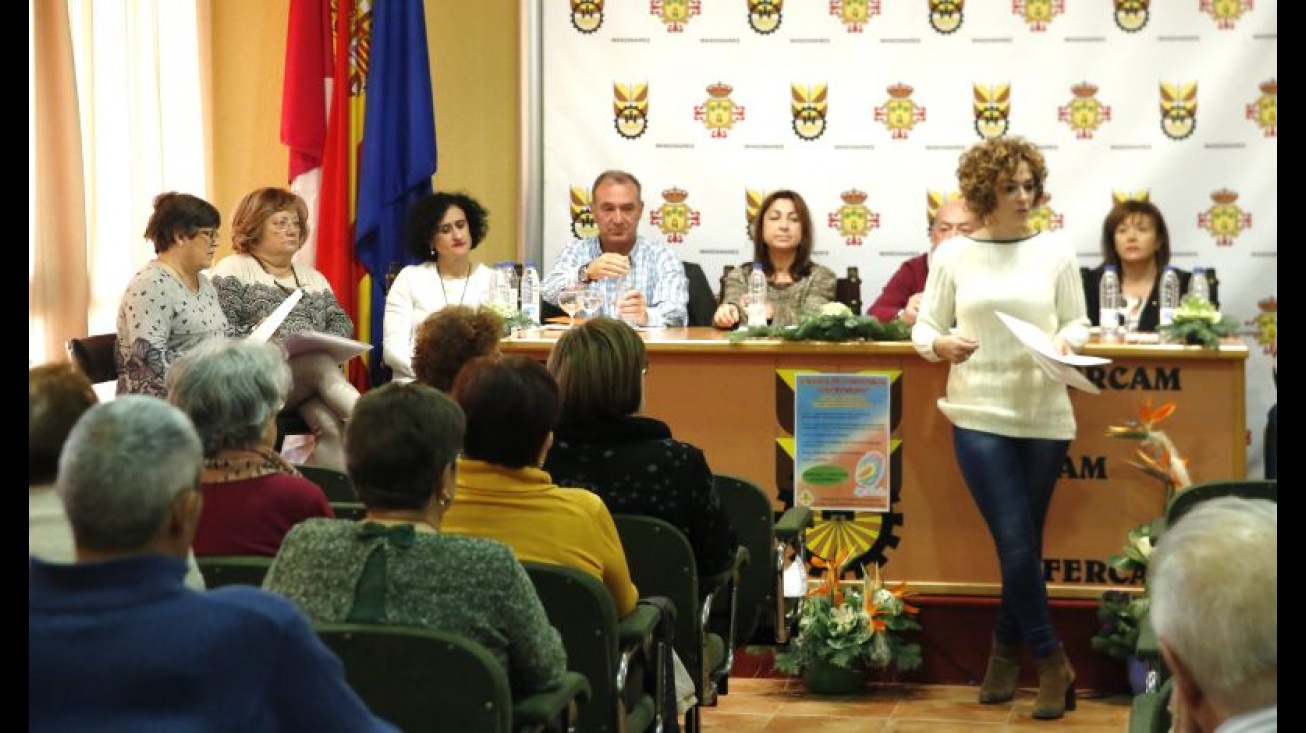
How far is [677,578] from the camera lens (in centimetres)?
402

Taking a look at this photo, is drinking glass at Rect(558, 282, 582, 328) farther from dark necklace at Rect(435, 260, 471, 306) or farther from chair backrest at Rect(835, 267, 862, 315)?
chair backrest at Rect(835, 267, 862, 315)

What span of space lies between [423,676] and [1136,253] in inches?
209

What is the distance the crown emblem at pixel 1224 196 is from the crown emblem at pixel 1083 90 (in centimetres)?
70

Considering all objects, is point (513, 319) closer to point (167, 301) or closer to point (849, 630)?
point (167, 301)

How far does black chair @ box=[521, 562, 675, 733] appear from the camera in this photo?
3.28 metres

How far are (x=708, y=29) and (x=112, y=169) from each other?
2.70 metres

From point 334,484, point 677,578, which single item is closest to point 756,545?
point 677,578

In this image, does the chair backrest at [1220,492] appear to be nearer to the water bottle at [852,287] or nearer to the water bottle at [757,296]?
the water bottle at [757,296]

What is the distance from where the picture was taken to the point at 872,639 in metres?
5.86

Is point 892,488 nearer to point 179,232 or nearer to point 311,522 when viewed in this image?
point 179,232

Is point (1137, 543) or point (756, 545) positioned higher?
point (756, 545)

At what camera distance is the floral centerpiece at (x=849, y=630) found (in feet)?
19.2

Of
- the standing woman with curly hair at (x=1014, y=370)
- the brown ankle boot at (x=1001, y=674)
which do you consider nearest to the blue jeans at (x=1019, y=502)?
the standing woman with curly hair at (x=1014, y=370)
